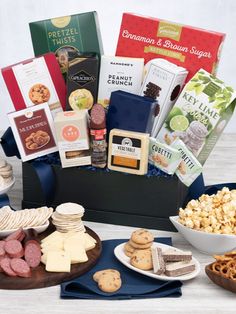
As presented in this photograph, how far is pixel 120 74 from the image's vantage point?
2271 millimetres

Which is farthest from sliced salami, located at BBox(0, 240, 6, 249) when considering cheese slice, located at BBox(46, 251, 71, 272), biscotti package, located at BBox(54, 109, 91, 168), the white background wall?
the white background wall

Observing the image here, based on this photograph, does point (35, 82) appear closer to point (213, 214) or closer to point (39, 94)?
point (39, 94)

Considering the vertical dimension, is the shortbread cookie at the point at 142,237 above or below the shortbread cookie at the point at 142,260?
above

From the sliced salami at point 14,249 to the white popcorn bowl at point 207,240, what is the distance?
41cm

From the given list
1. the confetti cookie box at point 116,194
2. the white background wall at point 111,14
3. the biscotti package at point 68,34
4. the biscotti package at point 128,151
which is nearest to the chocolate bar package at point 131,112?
the biscotti package at point 128,151

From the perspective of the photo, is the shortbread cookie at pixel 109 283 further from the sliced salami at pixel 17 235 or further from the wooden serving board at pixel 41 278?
the sliced salami at pixel 17 235

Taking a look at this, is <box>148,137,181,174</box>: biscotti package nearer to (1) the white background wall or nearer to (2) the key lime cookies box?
(2) the key lime cookies box

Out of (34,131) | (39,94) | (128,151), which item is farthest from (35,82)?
(128,151)

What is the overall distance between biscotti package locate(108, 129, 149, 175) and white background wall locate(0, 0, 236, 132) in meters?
1.36

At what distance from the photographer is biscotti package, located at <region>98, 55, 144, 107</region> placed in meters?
2.27

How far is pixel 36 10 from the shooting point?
136 inches

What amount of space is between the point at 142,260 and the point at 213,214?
0.76 feet

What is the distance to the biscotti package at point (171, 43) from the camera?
7.33ft

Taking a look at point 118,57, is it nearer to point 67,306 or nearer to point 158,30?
point 158,30
